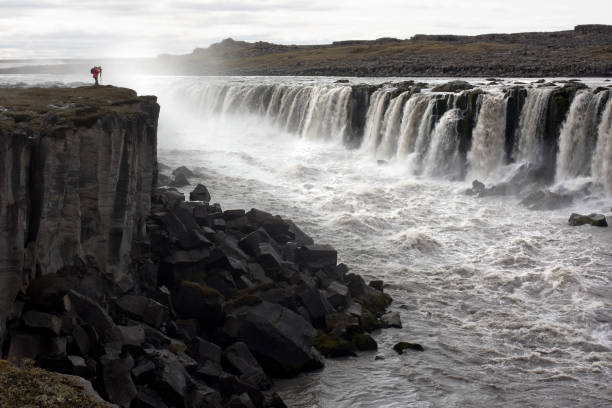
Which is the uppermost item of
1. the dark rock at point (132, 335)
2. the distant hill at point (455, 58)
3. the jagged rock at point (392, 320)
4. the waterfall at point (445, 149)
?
the distant hill at point (455, 58)

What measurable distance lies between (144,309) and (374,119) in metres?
33.7

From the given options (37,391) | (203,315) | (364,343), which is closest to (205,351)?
(203,315)

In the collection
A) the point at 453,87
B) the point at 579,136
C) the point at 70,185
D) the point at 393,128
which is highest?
the point at 453,87

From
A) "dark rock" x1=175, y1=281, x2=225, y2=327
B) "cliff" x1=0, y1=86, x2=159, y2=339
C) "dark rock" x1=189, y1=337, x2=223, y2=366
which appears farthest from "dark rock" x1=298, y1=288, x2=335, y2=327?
"cliff" x1=0, y1=86, x2=159, y2=339

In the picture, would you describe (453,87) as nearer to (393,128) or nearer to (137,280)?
(393,128)

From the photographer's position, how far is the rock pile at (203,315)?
1472 centimetres

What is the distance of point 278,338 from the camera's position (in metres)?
18.6

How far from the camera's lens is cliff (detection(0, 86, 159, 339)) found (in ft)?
50.1

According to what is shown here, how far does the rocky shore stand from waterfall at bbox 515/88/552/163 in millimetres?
20107

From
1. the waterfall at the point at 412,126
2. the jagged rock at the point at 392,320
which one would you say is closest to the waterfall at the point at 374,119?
the waterfall at the point at 412,126

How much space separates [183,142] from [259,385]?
42.0 m

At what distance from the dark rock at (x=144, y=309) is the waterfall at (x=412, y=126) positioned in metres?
29.9

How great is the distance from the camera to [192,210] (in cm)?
2508

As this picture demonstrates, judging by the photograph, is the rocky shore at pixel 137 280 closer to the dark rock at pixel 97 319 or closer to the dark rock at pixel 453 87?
the dark rock at pixel 97 319
